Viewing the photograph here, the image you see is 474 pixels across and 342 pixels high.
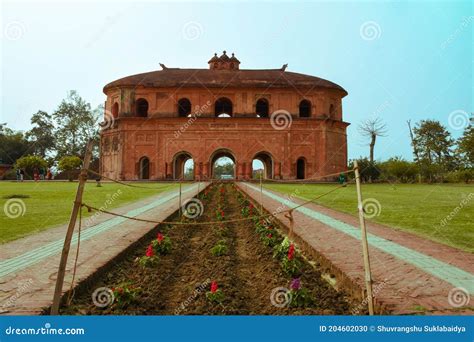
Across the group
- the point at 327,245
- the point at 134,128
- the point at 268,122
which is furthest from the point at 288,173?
the point at 327,245

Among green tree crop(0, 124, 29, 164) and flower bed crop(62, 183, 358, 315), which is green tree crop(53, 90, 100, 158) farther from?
flower bed crop(62, 183, 358, 315)

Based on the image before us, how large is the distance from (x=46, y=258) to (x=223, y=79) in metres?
31.3

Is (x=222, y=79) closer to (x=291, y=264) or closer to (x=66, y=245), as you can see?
(x=291, y=264)

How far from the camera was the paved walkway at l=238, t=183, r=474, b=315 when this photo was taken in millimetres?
3523

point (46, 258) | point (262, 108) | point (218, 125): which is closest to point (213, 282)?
→ point (46, 258)

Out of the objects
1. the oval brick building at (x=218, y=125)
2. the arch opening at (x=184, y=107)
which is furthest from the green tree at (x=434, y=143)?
the arch opening at (x=184, y=107)

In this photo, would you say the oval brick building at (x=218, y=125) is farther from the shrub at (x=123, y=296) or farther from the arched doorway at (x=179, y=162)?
the shrub at (x=123, y=296)

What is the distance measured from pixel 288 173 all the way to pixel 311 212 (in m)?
22.6

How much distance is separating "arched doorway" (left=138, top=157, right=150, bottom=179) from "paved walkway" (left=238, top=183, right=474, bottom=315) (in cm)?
2746

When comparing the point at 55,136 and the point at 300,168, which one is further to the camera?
the point at 55,136

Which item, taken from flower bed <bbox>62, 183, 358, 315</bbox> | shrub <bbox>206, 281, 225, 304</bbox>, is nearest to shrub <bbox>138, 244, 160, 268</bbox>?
flower bed <bbox>62, 183, 358, 315</bbox>

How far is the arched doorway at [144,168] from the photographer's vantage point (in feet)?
111

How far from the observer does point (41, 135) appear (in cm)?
5197

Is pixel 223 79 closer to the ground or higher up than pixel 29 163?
higher up
